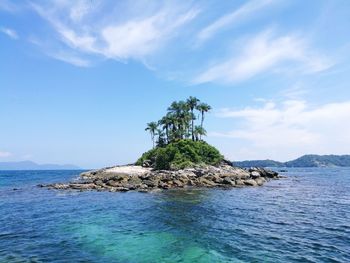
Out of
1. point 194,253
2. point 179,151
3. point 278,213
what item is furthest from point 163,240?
point 179,151

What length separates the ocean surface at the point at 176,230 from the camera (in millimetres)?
22422

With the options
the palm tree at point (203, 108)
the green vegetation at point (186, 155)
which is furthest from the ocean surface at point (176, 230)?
the palm tree at point (203, 108)

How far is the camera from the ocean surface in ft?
73.6

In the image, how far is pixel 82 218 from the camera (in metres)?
35.8

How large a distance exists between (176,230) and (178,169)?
62.4 meters

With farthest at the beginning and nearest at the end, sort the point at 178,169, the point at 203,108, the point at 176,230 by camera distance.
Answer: the point at 203,108 < the point at 178,169 < the point at 176,230

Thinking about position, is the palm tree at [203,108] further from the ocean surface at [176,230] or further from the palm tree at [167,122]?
the ocean surface at [176,230]

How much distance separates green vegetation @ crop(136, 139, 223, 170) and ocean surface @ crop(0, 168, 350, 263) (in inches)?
1916

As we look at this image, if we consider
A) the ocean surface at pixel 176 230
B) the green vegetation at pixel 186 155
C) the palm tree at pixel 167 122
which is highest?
the palm tree at pixel 167 122

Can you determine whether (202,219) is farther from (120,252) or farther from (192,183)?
(192,183)

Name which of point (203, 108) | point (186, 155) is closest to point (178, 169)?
point (186, 155)

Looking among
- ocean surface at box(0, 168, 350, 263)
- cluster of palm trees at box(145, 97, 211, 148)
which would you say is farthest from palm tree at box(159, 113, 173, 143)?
ocean surface at box(0, 168, 350, 263)

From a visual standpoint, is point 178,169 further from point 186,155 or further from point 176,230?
point 176,230

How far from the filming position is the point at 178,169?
92312 millimetres
